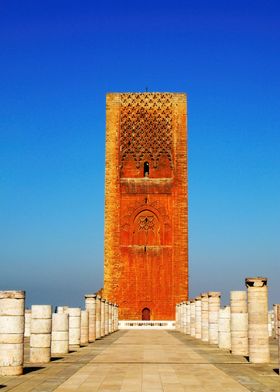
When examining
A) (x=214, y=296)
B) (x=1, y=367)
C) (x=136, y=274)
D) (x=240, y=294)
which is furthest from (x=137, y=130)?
(x=1, y=367)

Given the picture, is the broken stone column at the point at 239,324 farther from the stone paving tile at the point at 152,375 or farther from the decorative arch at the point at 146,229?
the decorative arch at the point at 146,229

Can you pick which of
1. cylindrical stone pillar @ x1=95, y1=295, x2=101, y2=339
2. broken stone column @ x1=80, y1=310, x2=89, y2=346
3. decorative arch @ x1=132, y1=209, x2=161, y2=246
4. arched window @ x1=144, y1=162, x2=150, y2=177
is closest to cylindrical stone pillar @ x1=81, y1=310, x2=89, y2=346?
broken stone column @ x1=80, y1=310, x2=89, y2=346

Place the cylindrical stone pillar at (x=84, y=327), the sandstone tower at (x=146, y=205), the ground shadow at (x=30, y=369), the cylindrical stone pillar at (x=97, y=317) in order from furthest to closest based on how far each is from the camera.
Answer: the sandstone tower at (x=146, y=205), the cylindrical stone pillar at (x=97, y=317), the cylindrical stone pillar at (x=84, y=327), the ground shadow at (x=30, y=369)

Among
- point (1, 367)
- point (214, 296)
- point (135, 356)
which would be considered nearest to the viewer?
point (1, 367)

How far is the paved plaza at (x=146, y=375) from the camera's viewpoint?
8.39 m

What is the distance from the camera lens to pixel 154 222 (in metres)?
41.5

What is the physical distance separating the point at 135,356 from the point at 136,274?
27.1 meters

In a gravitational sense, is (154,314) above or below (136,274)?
below

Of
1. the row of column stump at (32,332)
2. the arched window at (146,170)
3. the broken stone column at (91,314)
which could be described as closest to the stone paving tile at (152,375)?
the row of column stump at (32,332)

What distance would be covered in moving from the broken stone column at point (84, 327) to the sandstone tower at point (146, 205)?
2013 cm

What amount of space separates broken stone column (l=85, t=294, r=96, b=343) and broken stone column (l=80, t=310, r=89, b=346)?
2.47ft

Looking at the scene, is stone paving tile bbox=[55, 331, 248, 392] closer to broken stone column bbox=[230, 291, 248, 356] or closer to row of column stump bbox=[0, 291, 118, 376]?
row of column stump bbox=[0, 291, 118, 376]

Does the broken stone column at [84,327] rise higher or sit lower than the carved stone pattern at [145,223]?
lower

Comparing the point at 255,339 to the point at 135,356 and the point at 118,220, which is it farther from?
the point at 118,220
